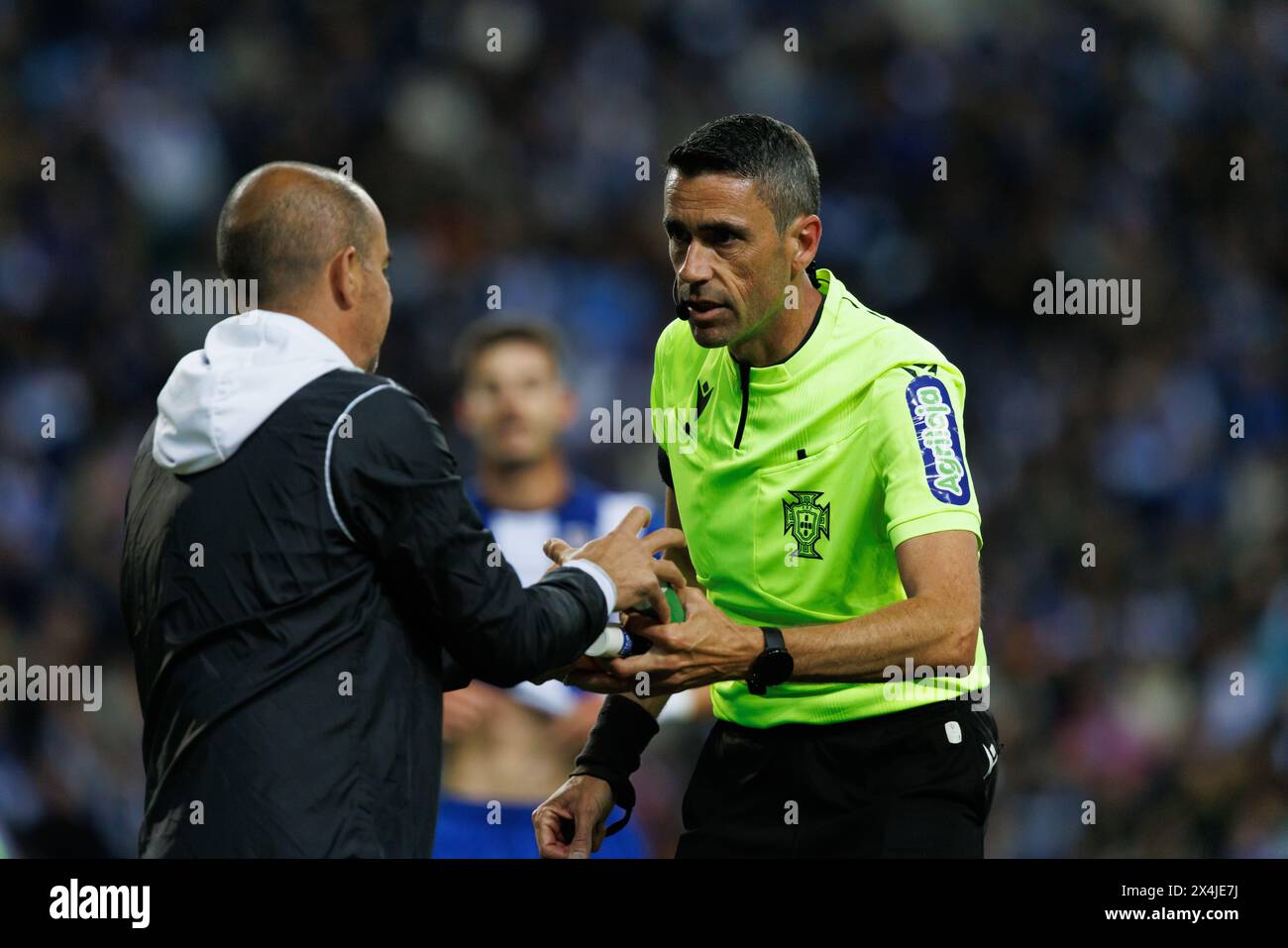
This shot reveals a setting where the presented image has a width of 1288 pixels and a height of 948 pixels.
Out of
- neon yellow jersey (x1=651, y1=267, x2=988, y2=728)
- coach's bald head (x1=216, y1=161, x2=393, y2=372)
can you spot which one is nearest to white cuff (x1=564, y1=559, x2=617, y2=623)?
neon yellow jersey (x1=651, y1=267, x2=988, y2=728)

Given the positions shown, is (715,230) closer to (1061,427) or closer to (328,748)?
(328,748)

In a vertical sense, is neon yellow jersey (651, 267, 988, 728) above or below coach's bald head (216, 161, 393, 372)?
below

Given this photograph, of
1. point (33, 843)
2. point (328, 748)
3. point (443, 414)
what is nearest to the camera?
point (328, 748)

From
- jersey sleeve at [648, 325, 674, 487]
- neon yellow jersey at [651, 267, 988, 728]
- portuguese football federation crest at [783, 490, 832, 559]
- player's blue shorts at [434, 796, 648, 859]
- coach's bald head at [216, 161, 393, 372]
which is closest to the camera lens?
coach's bald head at [216, 161, 393, 372]

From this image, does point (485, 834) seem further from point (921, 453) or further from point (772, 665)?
point (921, 453)

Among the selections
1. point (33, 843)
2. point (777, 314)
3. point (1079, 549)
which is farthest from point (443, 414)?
point (777, 314)

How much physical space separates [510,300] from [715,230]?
4666 mm

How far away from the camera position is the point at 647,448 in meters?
8.09

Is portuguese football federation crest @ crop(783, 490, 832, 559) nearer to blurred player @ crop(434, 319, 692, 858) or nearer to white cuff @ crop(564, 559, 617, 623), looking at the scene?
white cuff @ crop(564, 559, 617, 623)

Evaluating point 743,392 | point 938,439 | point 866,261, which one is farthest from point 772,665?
point 866,261

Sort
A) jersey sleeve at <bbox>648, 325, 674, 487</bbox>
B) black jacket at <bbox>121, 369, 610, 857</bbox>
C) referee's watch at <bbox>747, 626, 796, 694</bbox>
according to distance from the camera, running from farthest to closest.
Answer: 1. jersey sleeve at <bbox>648, 325, 674, 487</bbox>
2. referee's watch at <bbox>747, 626, 796, 694</bbox>
3. black jacket at <bbox>121, 369, 610, 857</bbox>

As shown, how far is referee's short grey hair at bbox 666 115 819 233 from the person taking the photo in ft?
12.2

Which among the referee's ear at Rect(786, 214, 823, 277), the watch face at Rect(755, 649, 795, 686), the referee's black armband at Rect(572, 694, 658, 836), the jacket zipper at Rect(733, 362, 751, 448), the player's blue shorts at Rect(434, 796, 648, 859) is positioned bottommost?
the player's blue shorts at Rect(434, 796, 648, 859)

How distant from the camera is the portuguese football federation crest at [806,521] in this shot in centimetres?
365
